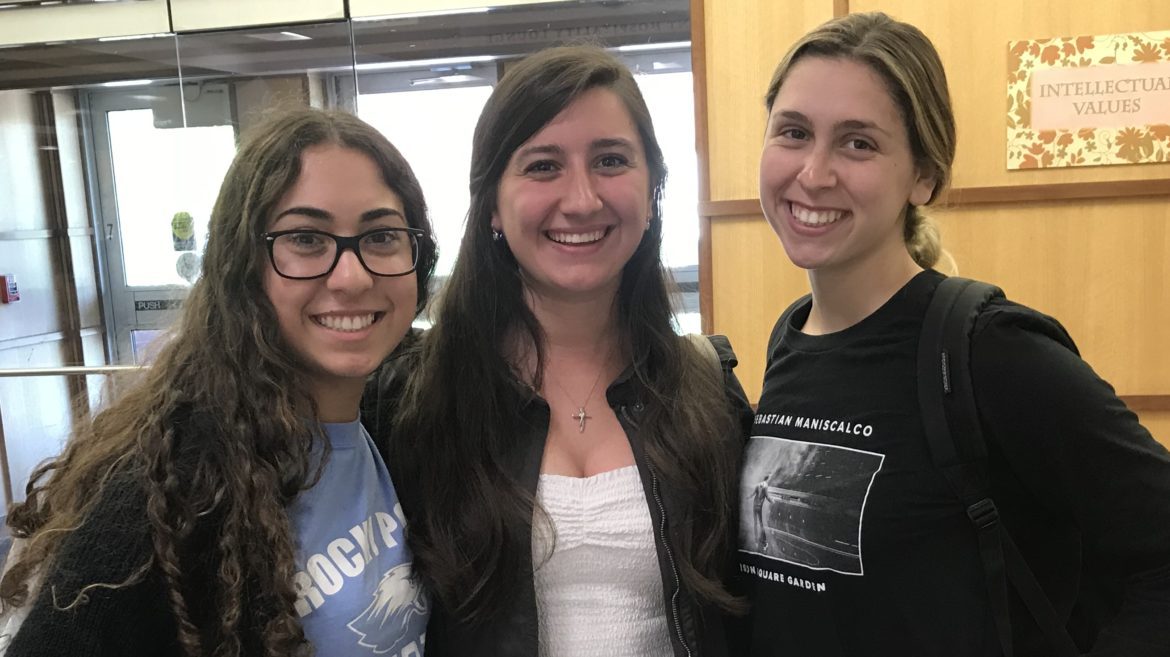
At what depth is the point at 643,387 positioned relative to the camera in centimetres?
141

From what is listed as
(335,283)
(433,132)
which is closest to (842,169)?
(335,283)

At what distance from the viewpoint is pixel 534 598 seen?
1224 millimetres

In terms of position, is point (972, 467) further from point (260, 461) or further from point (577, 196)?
point (260, 461)

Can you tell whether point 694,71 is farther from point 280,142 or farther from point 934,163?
point 280,142

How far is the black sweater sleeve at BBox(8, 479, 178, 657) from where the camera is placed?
0.83 m

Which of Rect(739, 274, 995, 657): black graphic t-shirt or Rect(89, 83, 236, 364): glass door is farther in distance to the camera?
Rect(89, 83, 236, 364): glass door

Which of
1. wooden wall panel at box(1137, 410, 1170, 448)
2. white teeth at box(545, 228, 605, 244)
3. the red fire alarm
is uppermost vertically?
white teeth at box(545, 228, 605, 244)

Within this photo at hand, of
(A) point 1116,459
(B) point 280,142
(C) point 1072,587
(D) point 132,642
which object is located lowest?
(C) point 1072,587

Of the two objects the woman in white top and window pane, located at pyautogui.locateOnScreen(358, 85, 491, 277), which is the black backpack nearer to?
the woman in white top

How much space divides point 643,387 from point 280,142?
710mm

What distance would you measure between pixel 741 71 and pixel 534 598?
1952mm

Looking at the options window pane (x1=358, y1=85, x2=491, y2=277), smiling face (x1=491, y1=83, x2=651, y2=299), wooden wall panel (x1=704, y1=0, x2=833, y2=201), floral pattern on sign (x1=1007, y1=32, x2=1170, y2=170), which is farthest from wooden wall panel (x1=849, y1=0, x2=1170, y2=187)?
smiling face (x1=491, y1=83, x2=651, y2=299)

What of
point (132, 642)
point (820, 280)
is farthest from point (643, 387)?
point (132, 642)

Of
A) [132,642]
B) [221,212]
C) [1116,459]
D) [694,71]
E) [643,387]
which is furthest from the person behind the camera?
[694,71]
